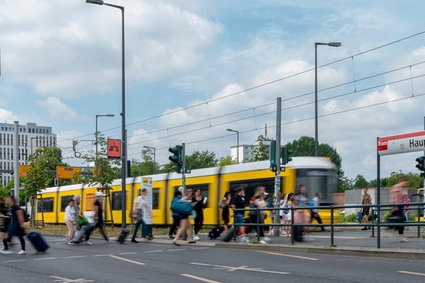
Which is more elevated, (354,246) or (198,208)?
(198,208)

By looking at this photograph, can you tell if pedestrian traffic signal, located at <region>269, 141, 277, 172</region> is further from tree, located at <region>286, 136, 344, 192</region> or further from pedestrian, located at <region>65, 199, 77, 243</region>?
tree, located at <region>286, 136, 344, 192</region>

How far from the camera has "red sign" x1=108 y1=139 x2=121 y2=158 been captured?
A: 2900 cm

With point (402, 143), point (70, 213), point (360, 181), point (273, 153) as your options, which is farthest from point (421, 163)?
point (360, 181)

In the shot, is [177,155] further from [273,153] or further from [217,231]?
[273,153]

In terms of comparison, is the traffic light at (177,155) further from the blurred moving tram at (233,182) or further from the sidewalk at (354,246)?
the sidewalk at (354,246)

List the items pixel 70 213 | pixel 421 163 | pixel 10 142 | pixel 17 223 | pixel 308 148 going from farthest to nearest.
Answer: pixel 10 142 < pixel 308 148 < pixel 421 163 < pixel 70 213 < pixel 17 223

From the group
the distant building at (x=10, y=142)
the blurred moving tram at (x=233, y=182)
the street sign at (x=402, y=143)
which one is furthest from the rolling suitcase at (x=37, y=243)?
the distant building at (x=10, y=142)

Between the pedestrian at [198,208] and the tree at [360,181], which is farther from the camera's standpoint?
the tree at [360,181]

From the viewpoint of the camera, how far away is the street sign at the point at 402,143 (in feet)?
55.6

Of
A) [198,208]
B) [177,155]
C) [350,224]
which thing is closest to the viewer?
[350,224]

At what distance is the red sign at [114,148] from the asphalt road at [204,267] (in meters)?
12.4

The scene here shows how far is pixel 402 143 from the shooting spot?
17.2m

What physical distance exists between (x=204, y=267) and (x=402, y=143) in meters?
7.28

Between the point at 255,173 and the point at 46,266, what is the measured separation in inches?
606
